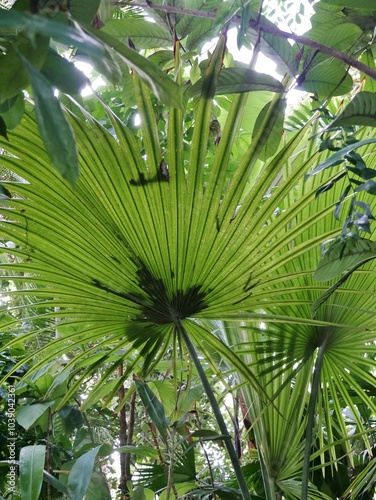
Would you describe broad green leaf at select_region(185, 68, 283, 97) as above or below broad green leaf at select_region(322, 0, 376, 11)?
below

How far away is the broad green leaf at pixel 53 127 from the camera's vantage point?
0.26m

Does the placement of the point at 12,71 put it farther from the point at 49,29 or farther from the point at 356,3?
the point at 356,3

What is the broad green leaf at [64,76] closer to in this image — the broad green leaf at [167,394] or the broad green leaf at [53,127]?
the broad green leaf at [53,127]

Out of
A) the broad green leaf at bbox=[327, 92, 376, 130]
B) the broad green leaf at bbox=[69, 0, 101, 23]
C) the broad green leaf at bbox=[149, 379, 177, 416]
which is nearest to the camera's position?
the broad green leaf at bbox=[69, 0, 101, 23]

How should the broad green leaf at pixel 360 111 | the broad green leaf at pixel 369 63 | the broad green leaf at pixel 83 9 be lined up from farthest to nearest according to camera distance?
the broad green leaf at pixel 369 63
the broad green leaf at pixel 360 111
the broad green leaf at pixel 83 9

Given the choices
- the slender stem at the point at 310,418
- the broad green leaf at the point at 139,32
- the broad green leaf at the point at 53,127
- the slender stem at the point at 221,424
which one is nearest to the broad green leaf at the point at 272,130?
the broad green leaf at the point at 139,32

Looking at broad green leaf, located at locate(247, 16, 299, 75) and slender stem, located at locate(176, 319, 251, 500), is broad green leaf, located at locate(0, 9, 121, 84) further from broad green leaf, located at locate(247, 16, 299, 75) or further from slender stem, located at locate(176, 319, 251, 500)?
slender stem, located at locate(176, 319, 251, 500)

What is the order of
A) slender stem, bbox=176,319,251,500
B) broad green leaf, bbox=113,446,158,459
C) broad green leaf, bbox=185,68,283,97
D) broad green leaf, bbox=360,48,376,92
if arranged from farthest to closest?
broad green leaf, bbox=113,446,158,459
slender stem, bbox=176,319,251,500
broad green leaf, bbox=360,48,376,92
broad green leaf, bbox=185,68,283,97

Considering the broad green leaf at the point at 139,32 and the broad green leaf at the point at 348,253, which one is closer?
the broad green leaf at the point at 348,253

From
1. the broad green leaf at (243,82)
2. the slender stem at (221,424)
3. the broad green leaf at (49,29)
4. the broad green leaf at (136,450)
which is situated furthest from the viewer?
the broad green leaf at (136,450)

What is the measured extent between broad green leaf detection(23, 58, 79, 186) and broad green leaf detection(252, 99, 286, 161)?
61 cm

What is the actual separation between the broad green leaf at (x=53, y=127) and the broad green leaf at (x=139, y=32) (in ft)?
2.24

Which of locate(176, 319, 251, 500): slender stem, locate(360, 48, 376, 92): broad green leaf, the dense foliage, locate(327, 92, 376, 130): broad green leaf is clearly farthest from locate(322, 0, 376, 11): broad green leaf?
locate(176, 319, 251, 500): slender stem

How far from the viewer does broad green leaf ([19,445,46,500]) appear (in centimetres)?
96
